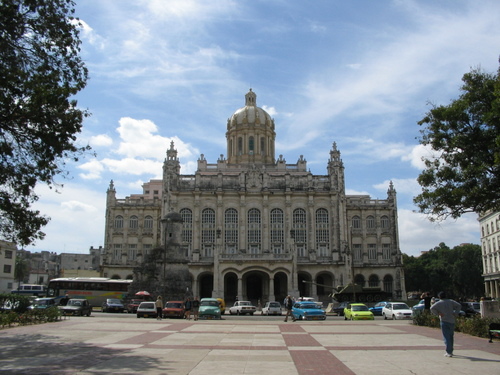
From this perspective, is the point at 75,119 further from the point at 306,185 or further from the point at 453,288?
the point at 453,288

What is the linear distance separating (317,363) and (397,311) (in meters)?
22.9

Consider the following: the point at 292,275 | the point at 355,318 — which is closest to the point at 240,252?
the point at 292,275

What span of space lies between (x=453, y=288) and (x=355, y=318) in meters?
66.4

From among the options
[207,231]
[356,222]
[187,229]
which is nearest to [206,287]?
[207,231]

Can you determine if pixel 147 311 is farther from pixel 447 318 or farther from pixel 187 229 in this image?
pixel 187 229

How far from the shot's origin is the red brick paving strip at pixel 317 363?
10.4 m

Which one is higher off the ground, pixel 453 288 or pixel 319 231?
pixel 319 231

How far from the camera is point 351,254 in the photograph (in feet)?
224

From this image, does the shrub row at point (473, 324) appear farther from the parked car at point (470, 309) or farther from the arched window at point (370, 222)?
the arched window at point (370, 222)

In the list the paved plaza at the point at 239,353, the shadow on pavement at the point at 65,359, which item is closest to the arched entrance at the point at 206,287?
the paved plaza at the point at 239,353

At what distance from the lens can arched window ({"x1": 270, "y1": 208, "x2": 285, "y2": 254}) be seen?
223 ft

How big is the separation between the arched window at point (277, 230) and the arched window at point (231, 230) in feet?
16.6

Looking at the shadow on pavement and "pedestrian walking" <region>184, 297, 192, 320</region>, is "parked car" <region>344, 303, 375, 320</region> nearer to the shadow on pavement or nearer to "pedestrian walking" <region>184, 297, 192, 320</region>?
"pedestrian walking" <region>184, 297, 192, 320</region>

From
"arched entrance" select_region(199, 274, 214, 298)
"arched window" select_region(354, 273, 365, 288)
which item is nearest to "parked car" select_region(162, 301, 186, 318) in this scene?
"arched entrance" select_region(199, 274, 214, 298)
